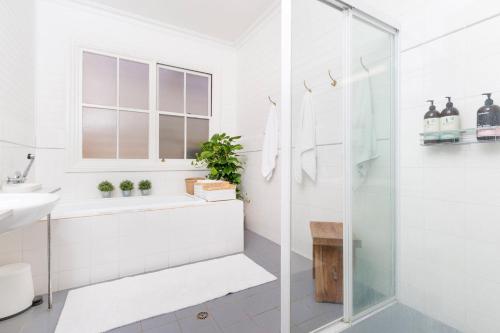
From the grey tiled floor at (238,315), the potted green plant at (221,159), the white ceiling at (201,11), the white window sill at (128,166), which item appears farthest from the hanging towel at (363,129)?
the white window sill at (128,166)

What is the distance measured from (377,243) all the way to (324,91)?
1.00 m

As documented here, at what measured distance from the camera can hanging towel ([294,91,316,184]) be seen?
1267 millimetres

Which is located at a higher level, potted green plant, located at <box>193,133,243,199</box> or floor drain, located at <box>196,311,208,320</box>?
→ potted green plant, located at <box>193,133,243,199</box>

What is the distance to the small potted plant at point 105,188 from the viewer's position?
277cm

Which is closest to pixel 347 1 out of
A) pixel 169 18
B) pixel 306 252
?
pixel 306 252

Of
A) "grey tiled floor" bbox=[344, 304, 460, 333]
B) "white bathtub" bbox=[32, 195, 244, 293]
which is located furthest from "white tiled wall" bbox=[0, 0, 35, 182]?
"grey tiled floor" bbox=[344, 304, 460, 333]

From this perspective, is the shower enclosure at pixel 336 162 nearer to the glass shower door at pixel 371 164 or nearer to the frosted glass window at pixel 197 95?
the glass shower door at pixel 371 164

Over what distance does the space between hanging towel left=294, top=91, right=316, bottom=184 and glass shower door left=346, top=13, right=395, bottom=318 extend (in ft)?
0.77

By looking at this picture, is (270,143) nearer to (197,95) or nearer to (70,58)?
(197,95)

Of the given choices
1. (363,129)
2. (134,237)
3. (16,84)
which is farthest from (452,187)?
(16,84)

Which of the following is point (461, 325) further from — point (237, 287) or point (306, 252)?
point (237, 287)

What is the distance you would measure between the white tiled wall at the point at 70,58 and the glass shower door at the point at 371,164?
8.16 ft

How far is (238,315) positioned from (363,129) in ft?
4.67

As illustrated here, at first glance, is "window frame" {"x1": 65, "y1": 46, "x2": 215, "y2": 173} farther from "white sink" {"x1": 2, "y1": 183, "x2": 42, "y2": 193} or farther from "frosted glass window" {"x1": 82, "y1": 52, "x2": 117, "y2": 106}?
"white sink" {"x1": 2, "y1": 183, "x2": 42, "y2": 193}
